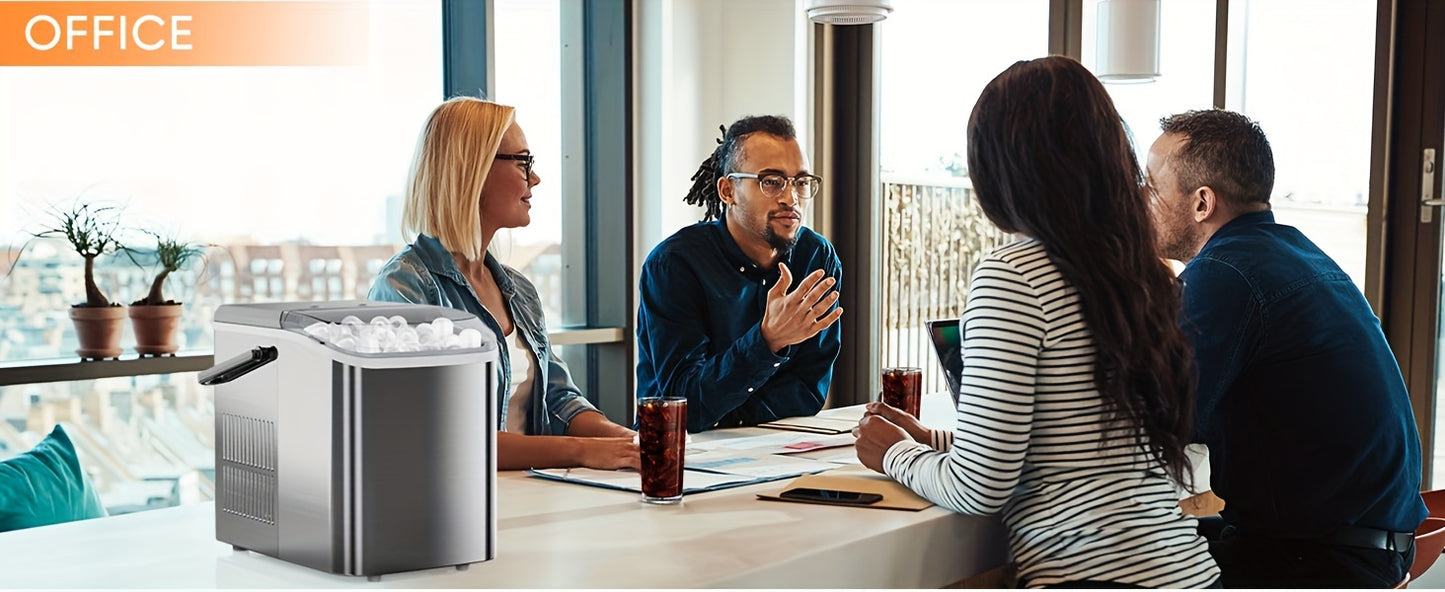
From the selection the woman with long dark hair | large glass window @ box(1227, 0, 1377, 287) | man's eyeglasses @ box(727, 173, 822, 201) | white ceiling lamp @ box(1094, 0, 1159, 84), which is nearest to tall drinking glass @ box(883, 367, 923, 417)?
the woman with long dark hair

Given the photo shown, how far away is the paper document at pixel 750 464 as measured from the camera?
1.86 meters

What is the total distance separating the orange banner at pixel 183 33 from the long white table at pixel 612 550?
2.25 meters

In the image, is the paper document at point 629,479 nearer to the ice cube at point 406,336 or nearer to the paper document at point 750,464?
the paper document at point 750,464

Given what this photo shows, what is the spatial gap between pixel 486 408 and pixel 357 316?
0.18 metres

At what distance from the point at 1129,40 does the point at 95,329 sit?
2631mm

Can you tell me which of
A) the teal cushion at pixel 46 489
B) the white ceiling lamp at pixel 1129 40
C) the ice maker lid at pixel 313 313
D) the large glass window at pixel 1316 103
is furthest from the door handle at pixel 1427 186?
the teal cushion at pixel 46 489

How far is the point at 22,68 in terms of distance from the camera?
328cm

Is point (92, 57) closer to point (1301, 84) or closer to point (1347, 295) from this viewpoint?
point (1347, 295)

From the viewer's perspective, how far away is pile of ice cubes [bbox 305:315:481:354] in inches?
49.7

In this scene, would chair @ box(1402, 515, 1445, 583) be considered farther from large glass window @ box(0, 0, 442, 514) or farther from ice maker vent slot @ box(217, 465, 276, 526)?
large glass window @ box(0, 0, 442, 514)

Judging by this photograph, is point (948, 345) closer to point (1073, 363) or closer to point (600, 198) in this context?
point (1073, 363)

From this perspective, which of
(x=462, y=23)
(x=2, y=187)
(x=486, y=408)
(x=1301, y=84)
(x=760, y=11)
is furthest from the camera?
(x=760, y=11)

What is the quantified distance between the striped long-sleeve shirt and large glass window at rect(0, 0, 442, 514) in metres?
2.61

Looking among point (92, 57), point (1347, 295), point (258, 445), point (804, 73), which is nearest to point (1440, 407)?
point (1347, 295)
